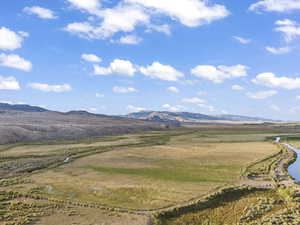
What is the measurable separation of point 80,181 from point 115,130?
12243cm

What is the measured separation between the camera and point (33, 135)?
364 feet

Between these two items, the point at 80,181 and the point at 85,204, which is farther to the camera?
the point at 80,181

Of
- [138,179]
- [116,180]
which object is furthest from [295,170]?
[116,180]

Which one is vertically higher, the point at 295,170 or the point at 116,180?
the point at 295,170

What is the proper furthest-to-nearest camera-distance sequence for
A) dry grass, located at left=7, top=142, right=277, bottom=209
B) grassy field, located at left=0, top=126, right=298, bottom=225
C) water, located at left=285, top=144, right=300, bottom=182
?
1. water, located at left=285, top=144, right=300, bottom=182
2. dry grass, located at left=7, top=142, right=277, bottom=209
3. grassy field, located at left=0, top=126, right=298, bottom=225

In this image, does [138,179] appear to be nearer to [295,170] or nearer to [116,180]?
[116,180]

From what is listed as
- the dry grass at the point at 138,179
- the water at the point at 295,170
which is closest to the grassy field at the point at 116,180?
the dry grass at the point at 138,179

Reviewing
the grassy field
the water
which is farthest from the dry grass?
the water

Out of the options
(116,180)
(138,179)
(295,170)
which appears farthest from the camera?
(295,170)

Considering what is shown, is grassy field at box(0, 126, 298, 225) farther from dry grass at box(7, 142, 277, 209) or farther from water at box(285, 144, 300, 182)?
water at box(285, 144, 300, 182)

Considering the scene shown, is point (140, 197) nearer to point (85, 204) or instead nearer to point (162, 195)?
point (162, 195)

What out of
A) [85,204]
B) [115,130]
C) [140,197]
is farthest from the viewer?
[115,130]

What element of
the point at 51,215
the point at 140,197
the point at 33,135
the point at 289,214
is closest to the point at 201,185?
the point at 140,197

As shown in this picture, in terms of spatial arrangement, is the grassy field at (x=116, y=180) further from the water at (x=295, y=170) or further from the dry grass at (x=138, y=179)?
the water at (x=295, y=170)
